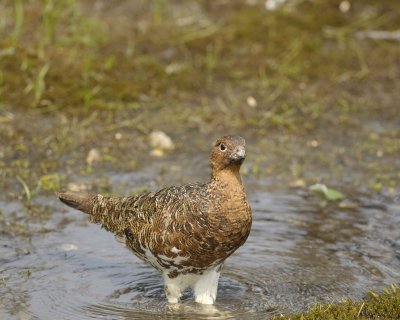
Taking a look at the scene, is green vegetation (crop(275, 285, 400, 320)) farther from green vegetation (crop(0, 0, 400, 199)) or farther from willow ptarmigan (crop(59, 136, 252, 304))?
green vegetation (crop(0, 0, 400, 199))

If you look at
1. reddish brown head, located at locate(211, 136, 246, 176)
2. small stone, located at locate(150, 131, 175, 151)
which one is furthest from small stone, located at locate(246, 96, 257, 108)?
reddish brown head, located at locate(211, 136, 246, 176)

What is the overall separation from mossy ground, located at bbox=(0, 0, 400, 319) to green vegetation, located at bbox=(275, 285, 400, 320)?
118 inches

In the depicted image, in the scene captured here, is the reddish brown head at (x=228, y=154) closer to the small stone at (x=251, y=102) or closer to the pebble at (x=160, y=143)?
the pebble at (x=160, y=143)

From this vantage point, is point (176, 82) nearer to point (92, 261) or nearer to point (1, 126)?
point (1, 126)

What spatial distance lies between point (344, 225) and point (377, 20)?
4764 millimetres

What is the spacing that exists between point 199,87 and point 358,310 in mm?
5121


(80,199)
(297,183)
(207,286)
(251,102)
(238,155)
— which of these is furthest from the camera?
(251,102)

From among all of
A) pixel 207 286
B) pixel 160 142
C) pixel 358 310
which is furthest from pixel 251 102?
pixel 358 310

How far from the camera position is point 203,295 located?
6348mm

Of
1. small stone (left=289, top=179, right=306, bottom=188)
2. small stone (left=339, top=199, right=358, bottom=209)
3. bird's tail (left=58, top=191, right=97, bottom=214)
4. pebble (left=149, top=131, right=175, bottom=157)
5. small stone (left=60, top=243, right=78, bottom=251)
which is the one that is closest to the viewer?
bird's tail (left=58, top=191, right=97, bottom=214)

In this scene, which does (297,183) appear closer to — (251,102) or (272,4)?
(251,102)

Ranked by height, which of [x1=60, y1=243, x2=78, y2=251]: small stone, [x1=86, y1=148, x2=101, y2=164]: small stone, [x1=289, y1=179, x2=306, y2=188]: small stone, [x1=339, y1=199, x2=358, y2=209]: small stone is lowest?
[x1=60, y1=243, x2=78, y2=251]: small stone

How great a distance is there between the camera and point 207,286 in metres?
6.33

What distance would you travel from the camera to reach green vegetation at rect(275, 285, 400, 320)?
5.78 metres
